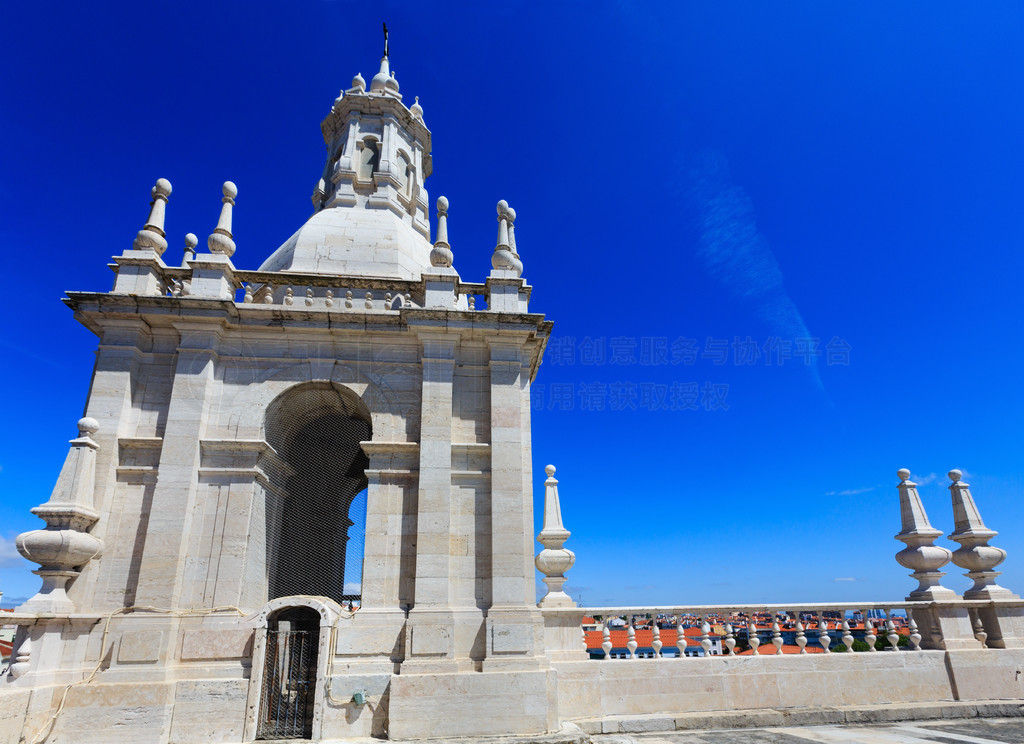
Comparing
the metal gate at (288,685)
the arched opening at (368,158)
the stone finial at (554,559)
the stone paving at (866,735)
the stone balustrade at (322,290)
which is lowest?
the stone paving at (866,735)

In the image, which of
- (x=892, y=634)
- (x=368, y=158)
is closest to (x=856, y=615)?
(x=892, y=634)

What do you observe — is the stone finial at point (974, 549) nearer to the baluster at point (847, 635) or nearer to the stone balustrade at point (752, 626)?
the stone balustrade at point (752, 626)

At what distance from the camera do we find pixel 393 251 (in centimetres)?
1645

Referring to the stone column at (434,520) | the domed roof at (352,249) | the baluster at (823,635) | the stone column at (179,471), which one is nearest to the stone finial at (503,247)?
the stone column at (434,520)

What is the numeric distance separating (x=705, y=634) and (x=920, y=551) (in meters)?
5.69

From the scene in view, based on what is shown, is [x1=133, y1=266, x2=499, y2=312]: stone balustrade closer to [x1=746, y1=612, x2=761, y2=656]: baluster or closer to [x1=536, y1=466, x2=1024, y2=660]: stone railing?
[x1=536, y1=466, x2=1024, y2=660]: stone railing

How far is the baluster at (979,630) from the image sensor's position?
13.4m

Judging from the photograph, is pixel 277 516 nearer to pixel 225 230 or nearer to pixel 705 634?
pixel 225 230

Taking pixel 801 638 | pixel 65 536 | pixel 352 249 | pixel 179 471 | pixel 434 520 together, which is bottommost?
pixel 801 638

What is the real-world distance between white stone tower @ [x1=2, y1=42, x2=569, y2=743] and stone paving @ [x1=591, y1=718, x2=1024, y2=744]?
2388mm

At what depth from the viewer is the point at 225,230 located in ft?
44.0

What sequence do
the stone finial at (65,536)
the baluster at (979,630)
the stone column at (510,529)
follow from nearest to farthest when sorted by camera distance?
the stone finial at (65,536) < the stone column at (510,529) < the baluster at (979,630)

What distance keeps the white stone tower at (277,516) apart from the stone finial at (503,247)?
8cm

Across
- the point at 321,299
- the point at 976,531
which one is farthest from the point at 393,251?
the point at 976,531
